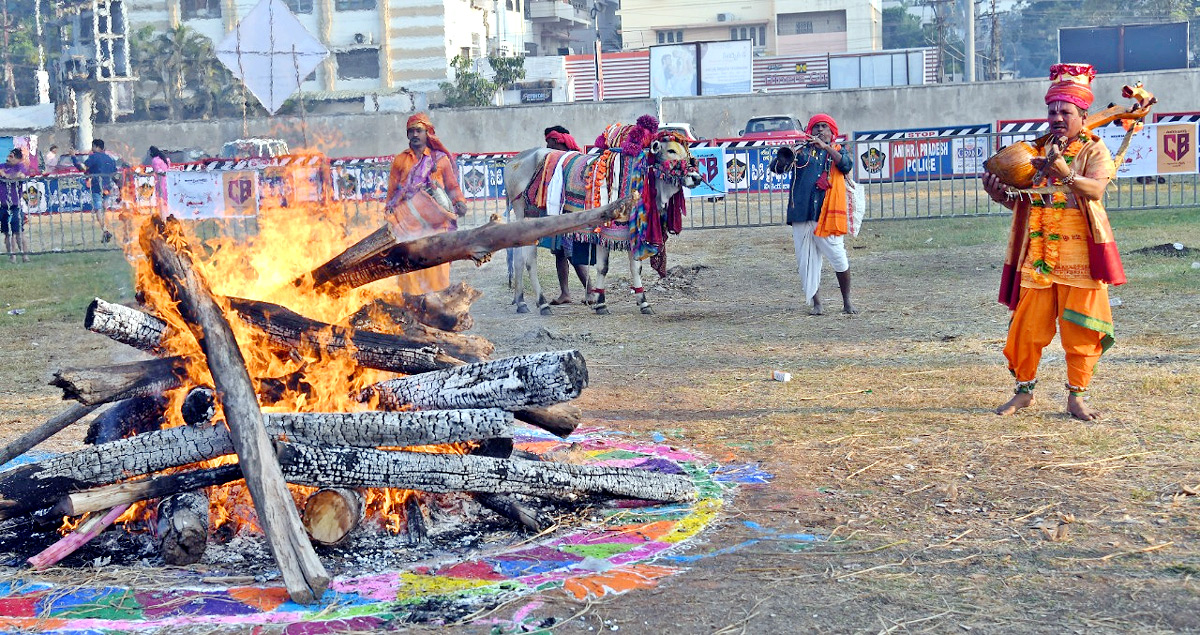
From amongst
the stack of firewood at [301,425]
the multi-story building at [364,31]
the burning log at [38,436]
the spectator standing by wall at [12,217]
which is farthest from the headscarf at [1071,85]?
the multi-story building at [364,31]

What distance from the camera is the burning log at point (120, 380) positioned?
5.22 meters

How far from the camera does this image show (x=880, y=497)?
5.81 meters

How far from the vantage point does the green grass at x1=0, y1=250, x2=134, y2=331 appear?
43.4 feet

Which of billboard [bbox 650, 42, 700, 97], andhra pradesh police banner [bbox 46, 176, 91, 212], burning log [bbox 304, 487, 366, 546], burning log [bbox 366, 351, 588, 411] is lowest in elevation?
burning log [bbox 304, 487, 366, 546]

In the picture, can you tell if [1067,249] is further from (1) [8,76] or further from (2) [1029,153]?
(1) [8,76]

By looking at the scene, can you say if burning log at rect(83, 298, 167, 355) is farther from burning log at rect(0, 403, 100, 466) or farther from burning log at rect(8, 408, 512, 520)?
burning log at rect(0, 403, 100, 466)

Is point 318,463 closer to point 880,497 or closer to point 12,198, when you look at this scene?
point 880,497

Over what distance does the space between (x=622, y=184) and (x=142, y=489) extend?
24.0ft

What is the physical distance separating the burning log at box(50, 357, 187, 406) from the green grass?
774cm

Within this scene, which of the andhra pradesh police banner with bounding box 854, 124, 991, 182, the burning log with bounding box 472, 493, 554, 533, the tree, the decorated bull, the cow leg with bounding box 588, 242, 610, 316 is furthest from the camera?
the tree

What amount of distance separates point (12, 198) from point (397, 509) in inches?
625

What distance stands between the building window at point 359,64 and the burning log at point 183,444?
2187 inches

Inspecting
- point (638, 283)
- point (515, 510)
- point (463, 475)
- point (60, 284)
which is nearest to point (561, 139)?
point (638, 283)

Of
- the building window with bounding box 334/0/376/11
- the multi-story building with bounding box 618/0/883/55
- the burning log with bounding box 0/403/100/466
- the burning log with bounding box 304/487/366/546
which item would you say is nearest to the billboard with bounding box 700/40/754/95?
the building window with bounding box 334/0/376/11
